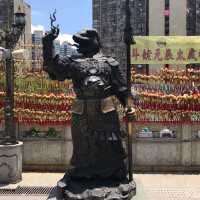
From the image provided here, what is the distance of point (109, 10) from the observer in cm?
4616

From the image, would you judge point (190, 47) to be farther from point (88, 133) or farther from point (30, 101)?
point (88, 133)

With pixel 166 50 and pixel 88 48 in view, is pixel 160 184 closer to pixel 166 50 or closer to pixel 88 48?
pixel 166 50

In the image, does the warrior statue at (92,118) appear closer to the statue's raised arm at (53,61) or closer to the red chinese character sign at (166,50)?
the statue's raised arm at (53,61)

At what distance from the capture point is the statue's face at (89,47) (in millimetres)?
5715

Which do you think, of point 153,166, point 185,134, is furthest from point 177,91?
point 153,166

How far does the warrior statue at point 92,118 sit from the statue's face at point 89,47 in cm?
2

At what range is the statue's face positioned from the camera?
18.7 ft

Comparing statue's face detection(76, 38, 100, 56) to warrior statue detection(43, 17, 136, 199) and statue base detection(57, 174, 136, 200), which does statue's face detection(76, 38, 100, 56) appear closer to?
warrior statue detection(43, 17, 136, 199)

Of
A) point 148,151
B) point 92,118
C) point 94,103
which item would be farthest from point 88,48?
point 148,151

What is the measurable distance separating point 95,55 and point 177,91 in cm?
495

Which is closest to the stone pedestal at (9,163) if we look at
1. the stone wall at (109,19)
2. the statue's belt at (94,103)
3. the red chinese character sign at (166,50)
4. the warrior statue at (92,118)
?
the red chinese character sign at (166,50)

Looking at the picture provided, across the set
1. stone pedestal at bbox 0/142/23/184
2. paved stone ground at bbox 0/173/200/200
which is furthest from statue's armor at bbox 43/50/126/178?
stone pedestal at bbox 0/142/23/184

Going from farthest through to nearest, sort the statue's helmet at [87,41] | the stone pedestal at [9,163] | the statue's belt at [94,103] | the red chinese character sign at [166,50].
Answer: the red chinese character sign at [166,50], the stone pedestal at [9,163], the statue's helmet at [87,41], the statue's belt at [94,103]

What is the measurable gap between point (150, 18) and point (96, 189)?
4770cm
